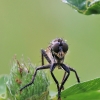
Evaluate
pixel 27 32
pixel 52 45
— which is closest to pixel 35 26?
pixel 27 32

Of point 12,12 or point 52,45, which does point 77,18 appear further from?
point 52,45

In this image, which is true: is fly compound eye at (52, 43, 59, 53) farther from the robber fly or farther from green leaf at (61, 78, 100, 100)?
green leaf at (61, 78, 100, 100)

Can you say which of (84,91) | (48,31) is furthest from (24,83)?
(48,31)

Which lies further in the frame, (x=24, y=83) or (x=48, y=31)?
(x=48, y=31)

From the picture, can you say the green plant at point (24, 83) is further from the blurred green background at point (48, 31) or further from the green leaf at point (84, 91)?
the blurred green background at point (48, 31)

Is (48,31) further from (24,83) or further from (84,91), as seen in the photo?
(84,91)

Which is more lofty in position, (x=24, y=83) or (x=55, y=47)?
(x=55, y=47)

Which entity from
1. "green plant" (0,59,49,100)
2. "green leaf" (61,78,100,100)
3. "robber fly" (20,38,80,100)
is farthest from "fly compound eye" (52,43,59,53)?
"green leaf" (61,78,100,100)
